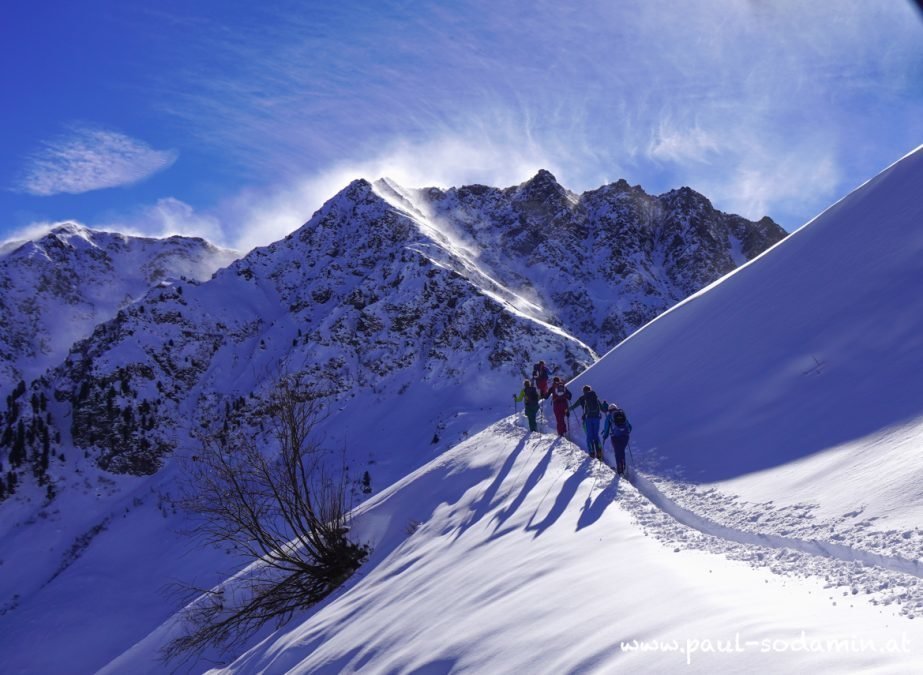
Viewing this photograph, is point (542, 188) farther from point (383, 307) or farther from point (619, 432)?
point (619, 432)

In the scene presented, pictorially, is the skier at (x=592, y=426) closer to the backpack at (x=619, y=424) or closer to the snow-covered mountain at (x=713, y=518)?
the snow-covered mountain at (x=713, y=518)

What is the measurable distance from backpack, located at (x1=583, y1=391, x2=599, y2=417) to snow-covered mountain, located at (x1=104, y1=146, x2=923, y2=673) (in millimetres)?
1043

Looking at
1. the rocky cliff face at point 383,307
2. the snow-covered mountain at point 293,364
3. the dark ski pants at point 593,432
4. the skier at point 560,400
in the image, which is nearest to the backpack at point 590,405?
the dark ski pants at point 593,432

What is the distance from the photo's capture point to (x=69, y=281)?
3703 inches

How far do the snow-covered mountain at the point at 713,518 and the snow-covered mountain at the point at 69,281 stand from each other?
7526cm

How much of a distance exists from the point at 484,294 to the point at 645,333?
31752mm

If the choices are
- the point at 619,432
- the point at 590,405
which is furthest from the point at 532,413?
the point at 619,432

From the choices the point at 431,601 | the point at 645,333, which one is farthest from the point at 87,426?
the point at 431,601

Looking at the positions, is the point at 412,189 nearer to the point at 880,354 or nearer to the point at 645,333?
the point at 645,333

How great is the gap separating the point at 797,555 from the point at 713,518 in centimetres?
231

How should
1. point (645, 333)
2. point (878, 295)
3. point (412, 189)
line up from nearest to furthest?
point (878, 295), point (645, 333), point (412, 189)

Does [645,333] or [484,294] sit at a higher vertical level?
[484,294]

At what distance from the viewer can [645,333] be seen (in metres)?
20.4

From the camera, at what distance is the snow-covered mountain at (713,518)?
3.87 m
